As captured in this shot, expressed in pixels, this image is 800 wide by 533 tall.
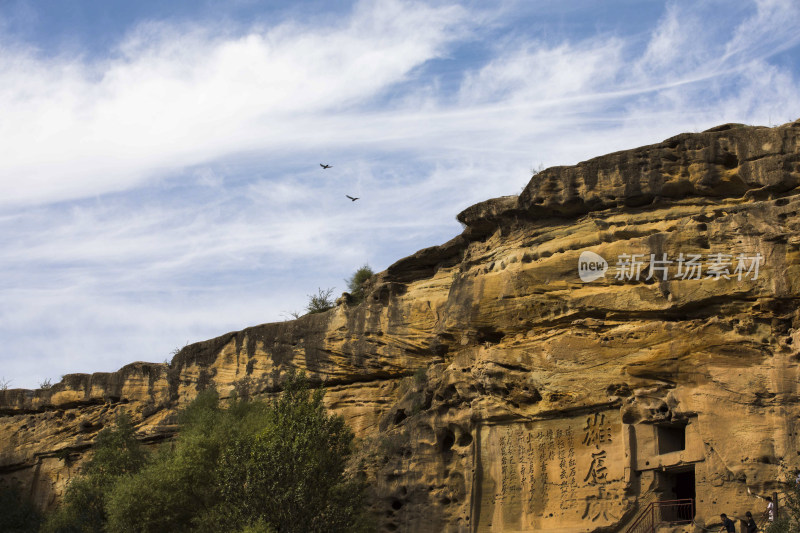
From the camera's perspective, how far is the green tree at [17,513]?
130 feet

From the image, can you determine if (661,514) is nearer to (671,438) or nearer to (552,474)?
(671,438)

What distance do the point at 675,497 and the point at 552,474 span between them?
305 cm

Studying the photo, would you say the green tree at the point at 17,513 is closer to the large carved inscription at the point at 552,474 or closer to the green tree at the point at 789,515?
the large carved inscription at the point at 552,474

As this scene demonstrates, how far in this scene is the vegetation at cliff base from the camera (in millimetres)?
26188

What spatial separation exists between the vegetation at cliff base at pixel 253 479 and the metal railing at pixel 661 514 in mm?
7416

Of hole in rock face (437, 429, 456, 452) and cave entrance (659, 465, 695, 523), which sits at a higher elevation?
hole in rock face (437, 429, 456, 452)

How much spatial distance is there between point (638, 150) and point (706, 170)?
1816mm

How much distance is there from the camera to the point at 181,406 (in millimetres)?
39000

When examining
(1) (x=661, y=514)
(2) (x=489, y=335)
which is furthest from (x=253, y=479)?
(1) (x=661, y=514)

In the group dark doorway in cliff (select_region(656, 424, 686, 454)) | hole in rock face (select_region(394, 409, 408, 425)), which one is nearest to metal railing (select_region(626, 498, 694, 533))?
dark doorway in cliff (select_region(656, 424, 686, 454))

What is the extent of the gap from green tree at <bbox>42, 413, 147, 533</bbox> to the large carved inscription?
503 inches

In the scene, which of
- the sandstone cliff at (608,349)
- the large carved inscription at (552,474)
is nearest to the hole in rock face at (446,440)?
the sandstone cliff at (608,349)

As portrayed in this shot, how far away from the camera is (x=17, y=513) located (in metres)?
40.5

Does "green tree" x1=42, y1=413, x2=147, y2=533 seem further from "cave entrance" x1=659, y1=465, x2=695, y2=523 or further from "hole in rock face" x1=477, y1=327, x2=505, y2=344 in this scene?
"cave entrance" x1=659, y1=465, x2=695, y2=523
